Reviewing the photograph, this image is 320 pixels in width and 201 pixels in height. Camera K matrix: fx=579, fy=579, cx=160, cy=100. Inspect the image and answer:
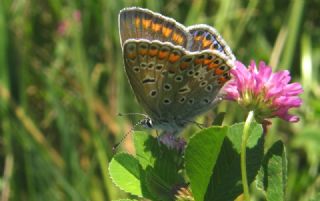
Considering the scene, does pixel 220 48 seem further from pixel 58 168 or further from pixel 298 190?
pixel 58 168

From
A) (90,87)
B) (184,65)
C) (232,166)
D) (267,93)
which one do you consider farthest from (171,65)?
(90,87)

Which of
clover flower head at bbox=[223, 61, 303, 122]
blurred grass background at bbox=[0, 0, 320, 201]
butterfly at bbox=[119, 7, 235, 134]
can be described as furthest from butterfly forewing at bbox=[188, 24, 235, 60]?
blurred grass background at bbox=[0, 0, 320, 201]

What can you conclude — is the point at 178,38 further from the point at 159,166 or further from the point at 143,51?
the point at 159,166

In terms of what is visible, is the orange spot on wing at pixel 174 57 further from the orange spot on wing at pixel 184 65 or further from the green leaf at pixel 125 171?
the green leaf at pixel 125 171

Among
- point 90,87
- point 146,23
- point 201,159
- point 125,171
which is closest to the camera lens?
point 201,159

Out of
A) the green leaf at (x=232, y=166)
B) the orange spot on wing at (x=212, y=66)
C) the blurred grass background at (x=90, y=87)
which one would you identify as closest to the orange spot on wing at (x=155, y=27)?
the orange spot on wing at (x=212, y=66)

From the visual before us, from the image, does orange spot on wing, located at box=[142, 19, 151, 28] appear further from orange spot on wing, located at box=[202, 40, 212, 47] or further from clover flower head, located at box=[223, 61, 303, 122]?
clover flower head, located at box=[223, 61, 303, 122]
